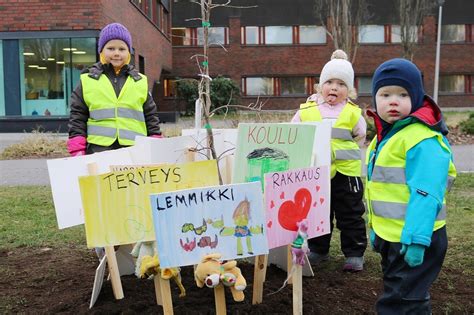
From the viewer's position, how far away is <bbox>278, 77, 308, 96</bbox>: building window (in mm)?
35469

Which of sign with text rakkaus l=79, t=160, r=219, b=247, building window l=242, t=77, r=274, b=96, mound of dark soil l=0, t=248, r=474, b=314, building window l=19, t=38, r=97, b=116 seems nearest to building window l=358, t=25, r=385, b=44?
building window l=242, t=77, r=274, b=96

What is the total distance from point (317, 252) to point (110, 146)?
A: 180 cm

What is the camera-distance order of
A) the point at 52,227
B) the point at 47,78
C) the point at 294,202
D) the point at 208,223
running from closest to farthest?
the point at 208,223 < the point at 294,202 < the point at 52,227 < the point at 47,78

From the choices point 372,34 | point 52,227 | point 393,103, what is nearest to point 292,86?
point 372,34

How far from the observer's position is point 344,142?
453 centimetres

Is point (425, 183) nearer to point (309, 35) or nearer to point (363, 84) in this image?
point (309, 35)

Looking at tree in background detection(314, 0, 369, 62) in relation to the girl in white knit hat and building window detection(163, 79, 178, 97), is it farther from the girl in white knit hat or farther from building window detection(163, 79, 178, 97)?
the girl in white knit hat

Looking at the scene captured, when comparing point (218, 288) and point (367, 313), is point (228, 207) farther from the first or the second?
point (367, 313)

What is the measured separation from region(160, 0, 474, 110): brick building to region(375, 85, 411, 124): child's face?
31689mm

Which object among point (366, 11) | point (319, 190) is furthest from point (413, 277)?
point (366, 11)

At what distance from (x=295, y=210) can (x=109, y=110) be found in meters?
1.86

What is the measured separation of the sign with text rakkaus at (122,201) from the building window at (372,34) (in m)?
33.5

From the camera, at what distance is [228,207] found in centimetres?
283

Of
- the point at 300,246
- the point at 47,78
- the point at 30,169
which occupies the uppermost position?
the point at 47,78
